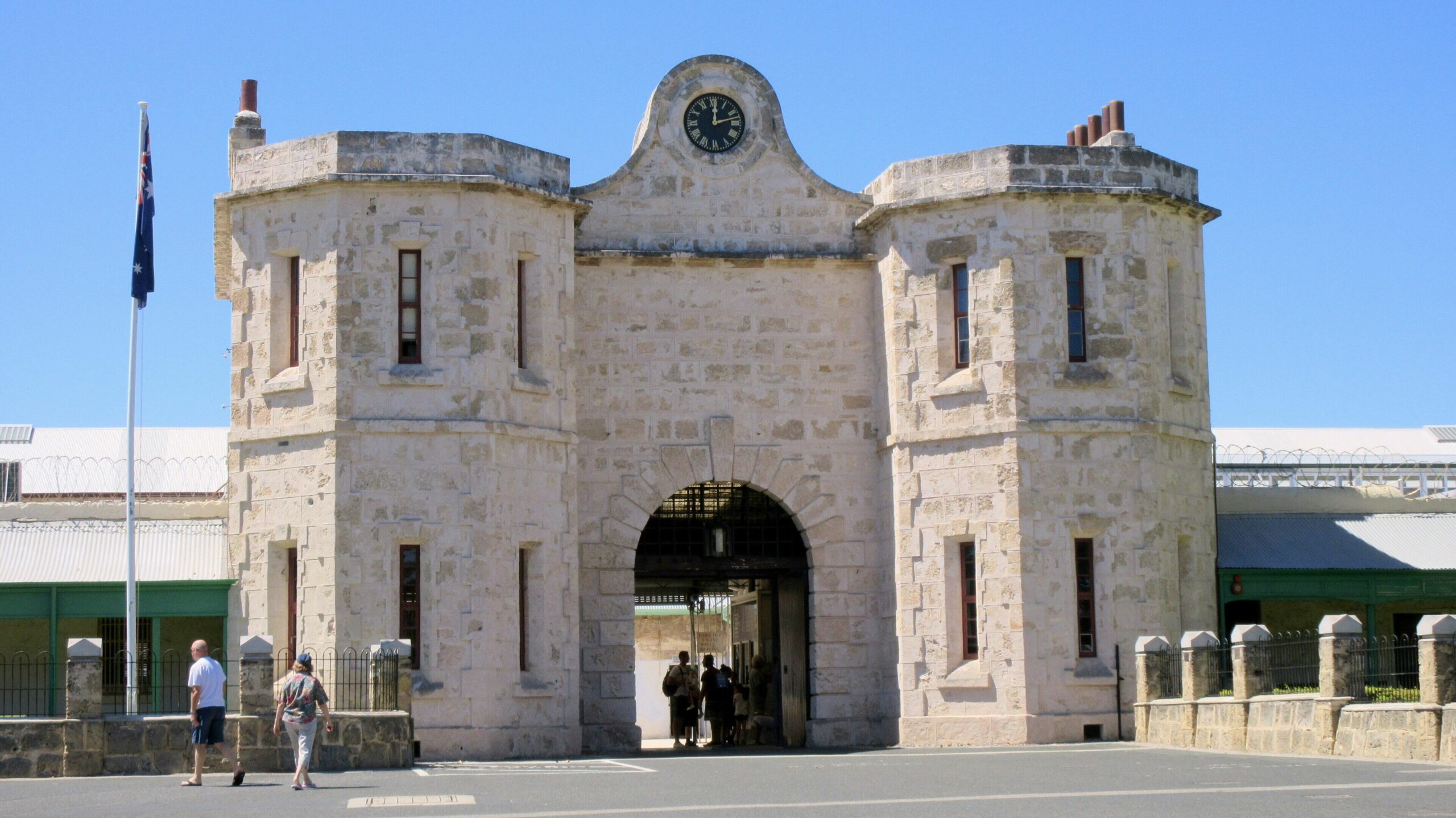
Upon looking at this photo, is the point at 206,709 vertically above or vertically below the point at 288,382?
below

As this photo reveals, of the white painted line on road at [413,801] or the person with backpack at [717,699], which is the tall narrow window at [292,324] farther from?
the white painted line on road at [413,801]

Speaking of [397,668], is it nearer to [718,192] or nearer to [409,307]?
[409,307]

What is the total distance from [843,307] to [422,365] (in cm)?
647

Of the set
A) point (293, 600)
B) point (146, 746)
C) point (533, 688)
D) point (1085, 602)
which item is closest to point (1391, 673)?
point (1085, 602)

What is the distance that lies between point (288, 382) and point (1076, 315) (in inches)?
429

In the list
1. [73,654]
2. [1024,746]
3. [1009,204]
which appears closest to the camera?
[73,654]

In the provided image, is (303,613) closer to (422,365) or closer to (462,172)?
(422,365)

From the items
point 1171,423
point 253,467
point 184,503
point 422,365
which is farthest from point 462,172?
point 1171,423

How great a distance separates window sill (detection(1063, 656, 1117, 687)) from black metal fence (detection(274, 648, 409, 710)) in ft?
29.4

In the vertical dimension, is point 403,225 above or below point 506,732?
above

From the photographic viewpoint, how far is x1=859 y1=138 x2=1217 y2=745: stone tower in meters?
25.6

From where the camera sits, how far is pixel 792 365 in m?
27.8

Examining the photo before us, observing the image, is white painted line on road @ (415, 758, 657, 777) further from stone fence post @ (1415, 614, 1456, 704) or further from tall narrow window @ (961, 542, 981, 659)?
stone fence post @ (1415, 614, 1456, 704)

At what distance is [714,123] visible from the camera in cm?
2794
